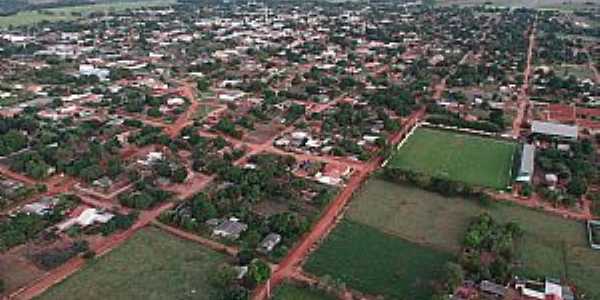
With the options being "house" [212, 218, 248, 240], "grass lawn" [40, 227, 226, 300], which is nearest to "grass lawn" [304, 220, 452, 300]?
"house" [212, 218, 248, 240]

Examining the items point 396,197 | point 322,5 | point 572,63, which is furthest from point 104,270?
point 322,5

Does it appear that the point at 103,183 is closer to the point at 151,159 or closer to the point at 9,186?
the point at 151,159

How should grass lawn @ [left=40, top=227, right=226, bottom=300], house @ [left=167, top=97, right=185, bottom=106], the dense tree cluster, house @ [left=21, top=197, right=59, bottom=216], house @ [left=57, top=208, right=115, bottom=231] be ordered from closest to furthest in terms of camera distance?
grass lawn @ [left=40, top=227, right=226, bottom=300], the dense tree cluster, house @ [left=57, top=208, right=115, bottom=231], house @ [left=21, top=197, right=59, bottom=216], house @ [left=167, top=97, right=185, bottom=106]

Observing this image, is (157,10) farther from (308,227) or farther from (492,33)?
(308,227)

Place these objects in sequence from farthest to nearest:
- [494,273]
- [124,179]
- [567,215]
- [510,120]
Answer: [510,120] → [124,179] → [567,215] → [494,273]

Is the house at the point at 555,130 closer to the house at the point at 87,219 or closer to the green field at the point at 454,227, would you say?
the green field at the point at 454,227

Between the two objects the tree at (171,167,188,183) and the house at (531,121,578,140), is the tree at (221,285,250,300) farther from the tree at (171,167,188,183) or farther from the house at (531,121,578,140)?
the house at (531,121,578,140)

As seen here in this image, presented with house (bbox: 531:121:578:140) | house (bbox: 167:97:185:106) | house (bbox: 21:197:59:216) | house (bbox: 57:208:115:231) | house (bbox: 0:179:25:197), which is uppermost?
house (bbox: 167:97:185:106)

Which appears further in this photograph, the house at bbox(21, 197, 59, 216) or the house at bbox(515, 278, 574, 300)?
the house at bbox(21, 197, 59, 216)
